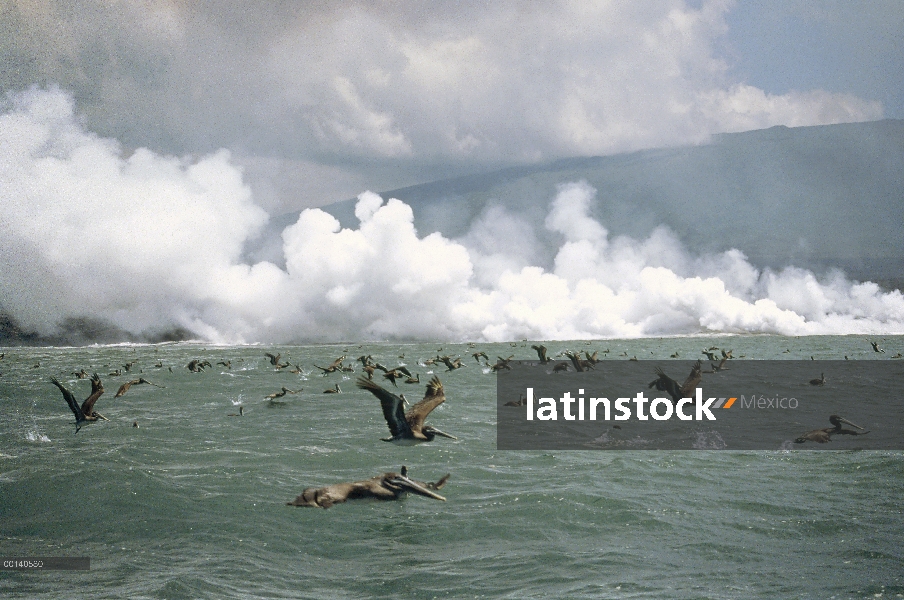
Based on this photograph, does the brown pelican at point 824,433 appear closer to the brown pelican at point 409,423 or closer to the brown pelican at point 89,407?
the brown pelican at point 409,423

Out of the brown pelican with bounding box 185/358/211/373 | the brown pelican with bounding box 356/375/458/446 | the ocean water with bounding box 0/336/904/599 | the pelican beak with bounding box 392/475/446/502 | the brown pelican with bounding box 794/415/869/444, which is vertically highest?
the brown pelican with bounding box 185/358/211/373

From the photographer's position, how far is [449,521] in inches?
436

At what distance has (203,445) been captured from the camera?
722 inches

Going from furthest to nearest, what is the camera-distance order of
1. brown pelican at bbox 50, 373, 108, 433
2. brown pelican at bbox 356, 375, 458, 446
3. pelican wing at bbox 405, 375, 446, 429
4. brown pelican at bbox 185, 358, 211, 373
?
brown pelican at bbox 185, 358, 211, 373
brown pelican at bbox 50, 373, 108, 433
pelican wing at bbox 405, 375, 446, 429
brown pelican at bbox 356, 375, 458, 446

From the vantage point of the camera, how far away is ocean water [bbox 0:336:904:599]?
8.70 meters

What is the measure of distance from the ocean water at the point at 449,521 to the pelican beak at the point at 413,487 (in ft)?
0.85

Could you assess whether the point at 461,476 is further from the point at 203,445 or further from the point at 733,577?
the point at 203,445

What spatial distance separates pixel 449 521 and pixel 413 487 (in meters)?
1.05

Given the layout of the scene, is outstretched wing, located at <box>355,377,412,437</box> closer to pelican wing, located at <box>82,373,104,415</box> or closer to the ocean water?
the ocean water

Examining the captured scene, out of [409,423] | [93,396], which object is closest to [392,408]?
[409,423]

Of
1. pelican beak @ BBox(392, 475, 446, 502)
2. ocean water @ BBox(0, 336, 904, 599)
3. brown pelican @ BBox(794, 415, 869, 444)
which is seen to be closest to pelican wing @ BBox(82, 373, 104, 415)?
ocean water @ BBox(0, 336, 904, 599)

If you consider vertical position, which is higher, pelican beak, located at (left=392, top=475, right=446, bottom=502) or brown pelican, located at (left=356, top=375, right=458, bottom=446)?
brown pelican, located at (left=356, top=375, right=458, bottom=446)

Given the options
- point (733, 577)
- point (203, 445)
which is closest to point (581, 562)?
point (733, 577)

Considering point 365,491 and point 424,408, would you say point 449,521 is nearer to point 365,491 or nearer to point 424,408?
point 365,491
